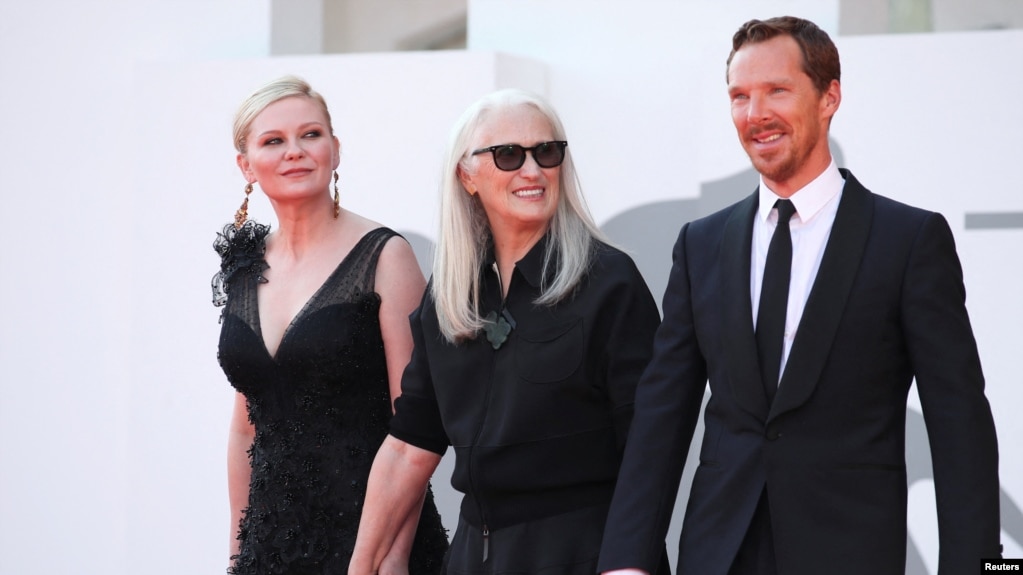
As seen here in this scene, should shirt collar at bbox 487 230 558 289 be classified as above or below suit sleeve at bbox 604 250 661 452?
above

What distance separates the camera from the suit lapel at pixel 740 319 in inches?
91.8

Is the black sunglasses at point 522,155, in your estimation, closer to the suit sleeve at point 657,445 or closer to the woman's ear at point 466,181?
the woman's ear at point 466,181

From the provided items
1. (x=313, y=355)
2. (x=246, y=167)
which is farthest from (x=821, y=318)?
(x=246, y=167)

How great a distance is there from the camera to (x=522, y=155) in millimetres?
2846

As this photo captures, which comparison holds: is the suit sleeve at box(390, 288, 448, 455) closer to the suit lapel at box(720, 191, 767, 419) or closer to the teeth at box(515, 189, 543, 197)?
the teeth at box(515, 189, 543, 197)

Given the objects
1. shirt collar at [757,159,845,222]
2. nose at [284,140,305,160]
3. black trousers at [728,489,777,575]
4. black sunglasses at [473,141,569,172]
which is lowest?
black trousers at [728,489,777,575]

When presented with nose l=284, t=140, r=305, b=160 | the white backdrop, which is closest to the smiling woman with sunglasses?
nose l=284, t=140, r=305, b=160

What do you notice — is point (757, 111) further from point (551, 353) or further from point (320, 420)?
point (320, 420)

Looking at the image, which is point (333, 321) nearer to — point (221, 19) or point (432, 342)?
point (432, 342)

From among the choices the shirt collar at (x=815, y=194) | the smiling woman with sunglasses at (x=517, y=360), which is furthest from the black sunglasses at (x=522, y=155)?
the shirt collar at (x=815, y=194)

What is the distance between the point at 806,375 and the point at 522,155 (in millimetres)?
883

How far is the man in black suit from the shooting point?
2223mm

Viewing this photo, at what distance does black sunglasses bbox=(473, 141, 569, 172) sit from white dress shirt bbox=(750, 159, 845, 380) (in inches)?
22.5

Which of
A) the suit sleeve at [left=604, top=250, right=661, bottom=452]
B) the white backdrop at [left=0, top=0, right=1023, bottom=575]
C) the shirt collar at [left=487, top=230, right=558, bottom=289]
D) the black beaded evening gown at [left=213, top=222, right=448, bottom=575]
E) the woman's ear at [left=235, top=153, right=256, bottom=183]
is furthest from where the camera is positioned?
the white backdrop at [left=0, top=0, right=1023, bottom=575]
